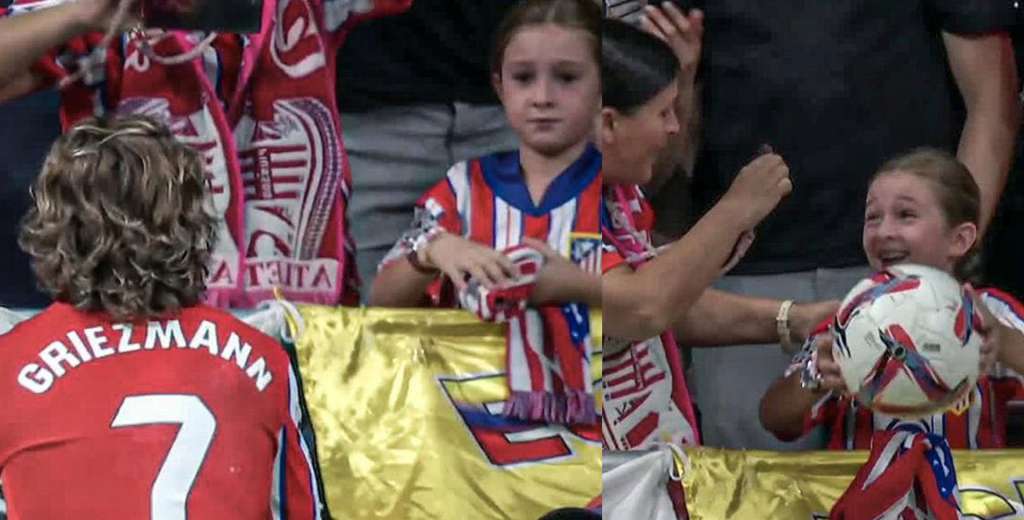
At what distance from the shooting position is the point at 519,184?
131 centimetres

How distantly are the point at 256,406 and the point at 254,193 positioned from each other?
0.21 metres

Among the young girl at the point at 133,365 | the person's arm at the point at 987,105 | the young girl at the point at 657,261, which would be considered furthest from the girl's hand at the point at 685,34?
the young girl at the point at 133,365

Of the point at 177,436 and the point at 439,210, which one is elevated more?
the point at 439,210

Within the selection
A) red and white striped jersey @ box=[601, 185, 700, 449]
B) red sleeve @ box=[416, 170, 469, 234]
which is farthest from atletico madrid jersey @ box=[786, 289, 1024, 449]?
red sleeve @ box=[416, 170, 469, 234]

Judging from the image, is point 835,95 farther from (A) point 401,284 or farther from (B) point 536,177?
(A) point 401,284

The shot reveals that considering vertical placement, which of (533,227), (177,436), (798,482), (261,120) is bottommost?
(798,482)

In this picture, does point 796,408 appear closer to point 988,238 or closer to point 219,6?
point 988,238

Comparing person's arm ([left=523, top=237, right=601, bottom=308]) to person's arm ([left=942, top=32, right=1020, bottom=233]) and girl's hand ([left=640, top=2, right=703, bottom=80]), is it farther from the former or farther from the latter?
person's arm ([left=942, top=32, right=1020, bottom=233])

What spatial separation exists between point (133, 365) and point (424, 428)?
0.27 metres

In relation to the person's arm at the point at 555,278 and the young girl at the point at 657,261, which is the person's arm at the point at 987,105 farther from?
the person's arm at the point at 555,278

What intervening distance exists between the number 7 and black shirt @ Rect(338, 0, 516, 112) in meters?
0.31

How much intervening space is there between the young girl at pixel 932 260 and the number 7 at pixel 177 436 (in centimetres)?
51

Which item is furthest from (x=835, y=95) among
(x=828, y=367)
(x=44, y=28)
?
(x=44, y=28)

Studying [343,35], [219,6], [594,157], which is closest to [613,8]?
[594,157]
